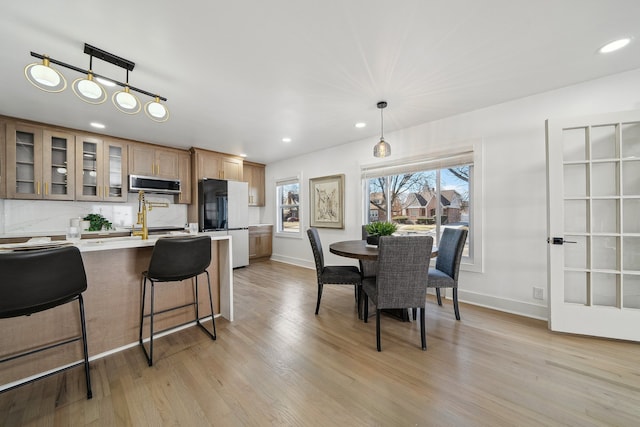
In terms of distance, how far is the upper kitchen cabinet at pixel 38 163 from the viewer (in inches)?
118

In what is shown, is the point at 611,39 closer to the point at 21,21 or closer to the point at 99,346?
the point at 21,21

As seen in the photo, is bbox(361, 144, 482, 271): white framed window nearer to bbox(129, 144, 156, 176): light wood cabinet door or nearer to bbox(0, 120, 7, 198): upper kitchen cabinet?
bbox(129, 144, 156, 176): light wood cabinet door

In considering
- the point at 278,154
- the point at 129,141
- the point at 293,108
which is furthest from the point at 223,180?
the point at 293,108

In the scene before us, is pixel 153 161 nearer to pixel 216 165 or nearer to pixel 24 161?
pixel 216 165

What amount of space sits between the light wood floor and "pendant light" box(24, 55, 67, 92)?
78.2 inches

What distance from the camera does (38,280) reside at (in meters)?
1.28

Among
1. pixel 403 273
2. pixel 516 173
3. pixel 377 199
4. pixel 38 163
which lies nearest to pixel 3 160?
pixel 38 163

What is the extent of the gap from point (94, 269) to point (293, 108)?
7.96ft

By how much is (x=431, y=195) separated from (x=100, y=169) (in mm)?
5010

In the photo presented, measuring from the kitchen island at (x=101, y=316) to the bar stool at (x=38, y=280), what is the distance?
0.17 meters

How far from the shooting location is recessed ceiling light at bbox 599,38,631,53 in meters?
1.72

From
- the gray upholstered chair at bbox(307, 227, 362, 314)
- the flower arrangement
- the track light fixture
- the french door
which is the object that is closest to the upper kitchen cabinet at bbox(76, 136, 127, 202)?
the track light fixture

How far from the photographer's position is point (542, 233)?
245 centimetres

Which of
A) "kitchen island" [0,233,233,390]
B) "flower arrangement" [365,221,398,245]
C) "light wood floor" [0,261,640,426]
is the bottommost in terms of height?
"light wood floor" [0,261,640,426]
